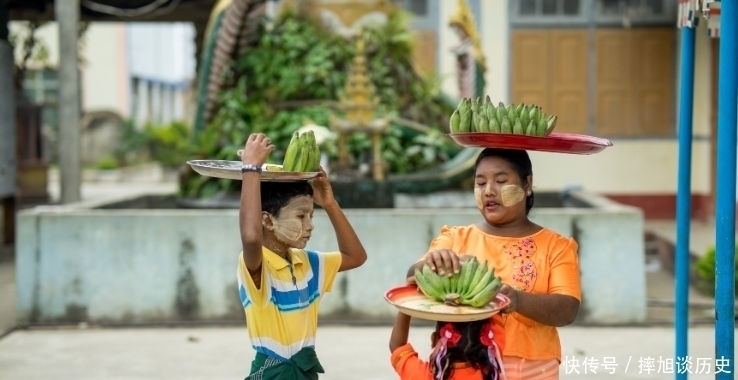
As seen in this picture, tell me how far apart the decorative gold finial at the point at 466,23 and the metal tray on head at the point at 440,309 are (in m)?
6.98

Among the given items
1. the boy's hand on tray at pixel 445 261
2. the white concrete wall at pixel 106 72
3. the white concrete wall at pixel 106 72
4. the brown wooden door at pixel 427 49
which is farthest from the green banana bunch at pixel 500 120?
the white concrete wall at pixel 106 72

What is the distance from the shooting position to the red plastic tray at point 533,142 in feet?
9.84

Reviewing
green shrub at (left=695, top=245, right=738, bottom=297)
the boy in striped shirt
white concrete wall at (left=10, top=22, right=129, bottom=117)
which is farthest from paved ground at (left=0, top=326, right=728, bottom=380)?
white concrete wall at (left=10, top=22, right=129, bottom=117)

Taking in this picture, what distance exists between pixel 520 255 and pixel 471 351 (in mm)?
337

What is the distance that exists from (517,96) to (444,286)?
10385 mm

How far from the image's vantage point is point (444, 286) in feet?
9.24

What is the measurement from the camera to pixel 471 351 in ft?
9.61

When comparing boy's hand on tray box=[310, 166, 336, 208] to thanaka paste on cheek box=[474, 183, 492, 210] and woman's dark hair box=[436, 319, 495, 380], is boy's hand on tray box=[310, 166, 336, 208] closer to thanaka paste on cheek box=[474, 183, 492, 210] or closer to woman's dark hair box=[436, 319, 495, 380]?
thanaka paste on cheek box=[474, 183, 492, 210]

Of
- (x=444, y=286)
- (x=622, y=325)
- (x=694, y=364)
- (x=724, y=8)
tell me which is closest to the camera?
(x=444, y=286)

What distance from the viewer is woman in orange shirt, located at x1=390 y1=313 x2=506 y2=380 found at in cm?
293

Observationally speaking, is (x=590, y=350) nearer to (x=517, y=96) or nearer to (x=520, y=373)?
(x=520, y=373)

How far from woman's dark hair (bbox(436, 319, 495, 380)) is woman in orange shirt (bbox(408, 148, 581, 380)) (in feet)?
0.31

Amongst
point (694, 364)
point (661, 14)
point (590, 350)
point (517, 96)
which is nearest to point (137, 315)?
point (590, 350)

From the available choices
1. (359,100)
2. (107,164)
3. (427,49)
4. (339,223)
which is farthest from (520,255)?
(107,164)
